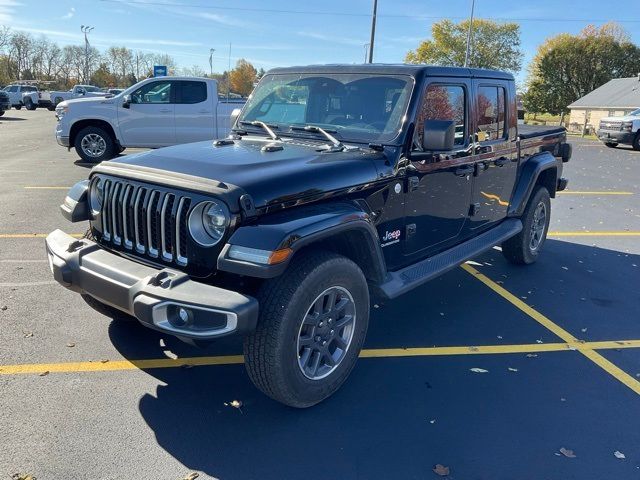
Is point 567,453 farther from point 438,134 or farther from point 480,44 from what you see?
point 480,44

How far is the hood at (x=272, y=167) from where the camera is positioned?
2.90m

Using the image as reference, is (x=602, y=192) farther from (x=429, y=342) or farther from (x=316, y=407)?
(x=316, y=407)

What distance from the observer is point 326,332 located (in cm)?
317

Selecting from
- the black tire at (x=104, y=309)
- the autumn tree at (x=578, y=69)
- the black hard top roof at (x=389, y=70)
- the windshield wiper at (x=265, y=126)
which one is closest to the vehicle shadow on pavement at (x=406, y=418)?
the black tire at (x=104, y=309)

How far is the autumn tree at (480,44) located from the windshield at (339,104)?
75102mm

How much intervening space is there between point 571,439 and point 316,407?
1.47 meters

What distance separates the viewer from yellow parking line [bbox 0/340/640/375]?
3480 millimetres

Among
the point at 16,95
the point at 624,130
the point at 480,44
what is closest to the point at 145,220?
the point at 624,130

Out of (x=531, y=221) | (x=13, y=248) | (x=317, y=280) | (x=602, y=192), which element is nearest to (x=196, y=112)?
(x=13, y=248)

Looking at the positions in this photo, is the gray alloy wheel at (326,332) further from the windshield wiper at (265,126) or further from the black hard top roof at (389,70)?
the black hard top roof at (389,70)

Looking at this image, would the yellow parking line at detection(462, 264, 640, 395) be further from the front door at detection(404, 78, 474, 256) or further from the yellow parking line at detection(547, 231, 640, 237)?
the yellow parking line at detection(547, 231, 640, 237)

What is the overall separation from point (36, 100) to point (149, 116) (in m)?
36.3

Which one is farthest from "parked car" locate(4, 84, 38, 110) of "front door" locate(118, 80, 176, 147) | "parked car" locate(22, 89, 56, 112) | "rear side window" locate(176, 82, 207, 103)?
"rear side window" locate(176, 82, 207, 103)

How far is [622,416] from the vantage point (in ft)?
10.5
